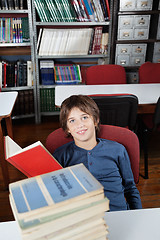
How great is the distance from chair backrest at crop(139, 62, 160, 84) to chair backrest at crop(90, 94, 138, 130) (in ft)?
3.55

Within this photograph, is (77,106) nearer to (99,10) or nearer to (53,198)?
(53,198)

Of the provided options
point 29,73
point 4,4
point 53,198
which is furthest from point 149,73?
point 53,198

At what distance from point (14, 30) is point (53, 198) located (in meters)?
2.85

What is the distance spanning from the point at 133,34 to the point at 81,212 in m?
3.12

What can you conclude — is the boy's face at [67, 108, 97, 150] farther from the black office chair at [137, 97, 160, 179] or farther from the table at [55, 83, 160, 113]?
the black office chair at [137, 97, 160, 179]

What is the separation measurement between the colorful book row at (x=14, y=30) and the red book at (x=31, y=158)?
2580 millimetres

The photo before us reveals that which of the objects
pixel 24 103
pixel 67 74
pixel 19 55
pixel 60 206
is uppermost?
pixel 19 55

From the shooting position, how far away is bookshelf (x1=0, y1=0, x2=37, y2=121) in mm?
2785

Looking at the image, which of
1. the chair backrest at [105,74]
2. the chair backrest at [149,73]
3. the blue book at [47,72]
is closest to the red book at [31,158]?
the chair backrest at [105,74]

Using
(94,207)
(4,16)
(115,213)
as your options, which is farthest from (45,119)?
(94,207)

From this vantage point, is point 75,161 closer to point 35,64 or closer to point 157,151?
point 157,151

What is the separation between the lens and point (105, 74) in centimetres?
250

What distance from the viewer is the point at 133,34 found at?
10.2 ft

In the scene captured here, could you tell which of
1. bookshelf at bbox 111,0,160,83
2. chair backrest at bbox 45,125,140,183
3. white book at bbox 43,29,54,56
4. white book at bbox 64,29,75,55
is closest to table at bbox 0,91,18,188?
chair backrest at bbox 45,125,140,183
